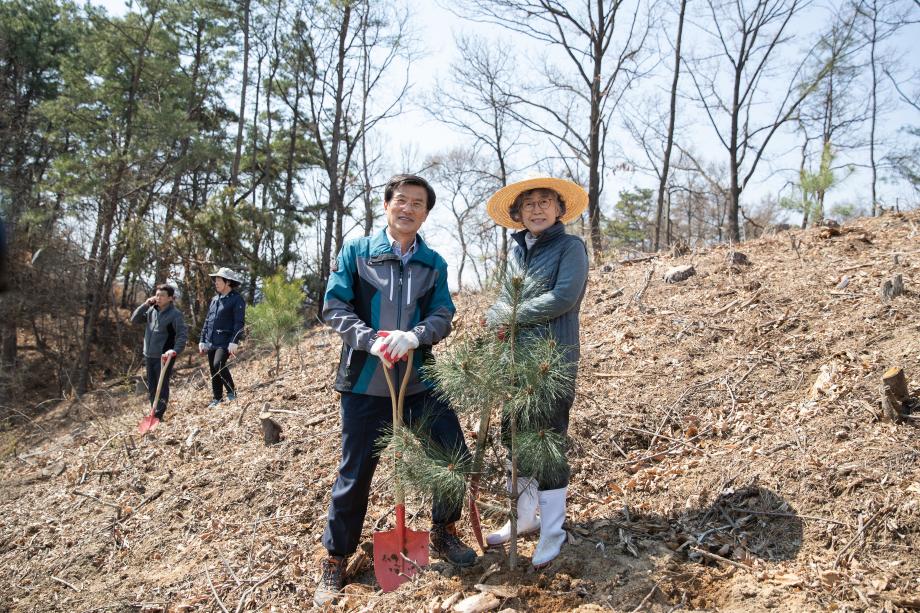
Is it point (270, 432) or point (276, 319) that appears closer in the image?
point (270, 432)

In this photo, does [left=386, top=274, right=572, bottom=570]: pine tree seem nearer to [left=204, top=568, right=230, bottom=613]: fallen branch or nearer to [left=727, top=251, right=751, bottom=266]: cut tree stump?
[left=204, top=568, right=230, bottom=613]: fallen branch

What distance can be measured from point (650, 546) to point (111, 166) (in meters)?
14.6

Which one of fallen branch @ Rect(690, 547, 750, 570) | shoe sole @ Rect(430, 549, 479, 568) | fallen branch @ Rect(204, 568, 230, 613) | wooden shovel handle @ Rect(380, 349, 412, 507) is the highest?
wooden shovel handle @ Rect(380, 349, 412, 507)

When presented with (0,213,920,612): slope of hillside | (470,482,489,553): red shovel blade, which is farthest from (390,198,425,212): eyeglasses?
(0,213,920,612): slope of hillside

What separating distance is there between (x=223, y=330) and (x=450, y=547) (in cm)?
513

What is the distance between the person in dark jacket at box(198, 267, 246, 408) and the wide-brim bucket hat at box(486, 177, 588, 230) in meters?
4.74

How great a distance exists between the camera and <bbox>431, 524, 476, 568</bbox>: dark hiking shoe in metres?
2.69

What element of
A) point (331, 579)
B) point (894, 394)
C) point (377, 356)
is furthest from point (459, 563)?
point (894, 394)

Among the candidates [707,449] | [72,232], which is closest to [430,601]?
[707,449]

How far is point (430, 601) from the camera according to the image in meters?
2.43

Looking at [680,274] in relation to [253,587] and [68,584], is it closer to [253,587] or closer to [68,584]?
[253,587]

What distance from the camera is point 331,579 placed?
2.80 meters

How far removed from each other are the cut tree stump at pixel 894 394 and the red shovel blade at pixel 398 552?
2437 millimetres

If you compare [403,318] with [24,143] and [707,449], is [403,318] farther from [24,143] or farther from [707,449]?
[24,143]
